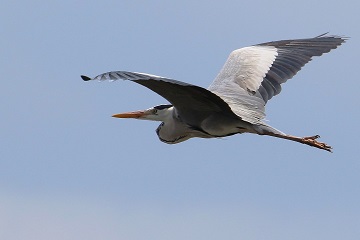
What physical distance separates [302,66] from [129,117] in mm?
1916

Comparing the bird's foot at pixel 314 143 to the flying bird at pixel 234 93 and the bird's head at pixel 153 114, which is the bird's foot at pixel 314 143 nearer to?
the flying bird at pixel 234 93

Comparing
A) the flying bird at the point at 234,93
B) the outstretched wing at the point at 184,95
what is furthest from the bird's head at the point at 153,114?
the outstretched wing at the point at 184,95

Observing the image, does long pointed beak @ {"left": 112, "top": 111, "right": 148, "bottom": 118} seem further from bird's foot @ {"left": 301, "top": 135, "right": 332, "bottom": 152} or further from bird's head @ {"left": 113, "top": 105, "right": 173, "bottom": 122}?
bird's foot @ {"left": 301, "top": 135, "right": 332, "bottom": 152}

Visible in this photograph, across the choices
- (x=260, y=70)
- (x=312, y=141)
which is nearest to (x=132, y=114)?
(x=260, y=70)

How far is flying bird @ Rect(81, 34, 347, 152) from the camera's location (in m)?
8.68

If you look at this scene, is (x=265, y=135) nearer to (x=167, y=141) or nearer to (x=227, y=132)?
(x=227, y=132)

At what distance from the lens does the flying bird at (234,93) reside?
8.68m


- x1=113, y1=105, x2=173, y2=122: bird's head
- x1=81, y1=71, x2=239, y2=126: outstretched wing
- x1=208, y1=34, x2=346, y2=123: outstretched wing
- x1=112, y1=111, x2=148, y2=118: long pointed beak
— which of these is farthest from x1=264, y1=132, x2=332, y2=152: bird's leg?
x1=112, y1=111, x2=148, y2=118: long pointed beak

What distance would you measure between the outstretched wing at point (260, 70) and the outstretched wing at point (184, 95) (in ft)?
0.91

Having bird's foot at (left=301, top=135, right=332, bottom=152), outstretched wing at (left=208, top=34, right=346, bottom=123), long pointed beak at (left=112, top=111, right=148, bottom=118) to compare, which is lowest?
bird's foot at (left=301, top=135, right=332, bottom=152)

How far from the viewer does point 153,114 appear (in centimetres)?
1000

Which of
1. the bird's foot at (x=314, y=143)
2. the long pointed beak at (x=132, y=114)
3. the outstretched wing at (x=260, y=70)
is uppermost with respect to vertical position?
the outstretched wing at (x=260, y=70)

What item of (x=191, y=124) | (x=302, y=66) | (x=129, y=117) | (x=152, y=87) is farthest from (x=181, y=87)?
(x=302, y=66)

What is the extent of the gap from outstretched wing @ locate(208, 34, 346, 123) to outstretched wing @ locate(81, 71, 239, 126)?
0.91 feet
